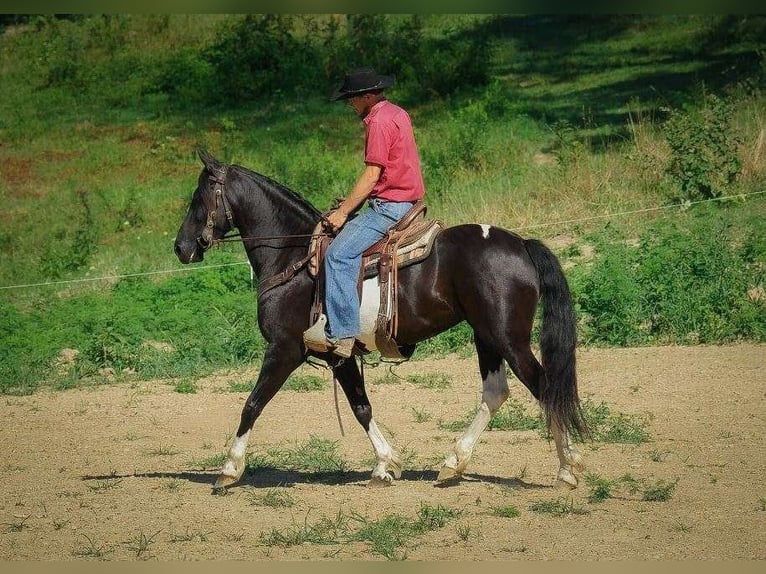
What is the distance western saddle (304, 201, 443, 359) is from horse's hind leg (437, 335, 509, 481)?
24.2 inches

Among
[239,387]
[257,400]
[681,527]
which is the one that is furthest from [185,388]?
[681,527]

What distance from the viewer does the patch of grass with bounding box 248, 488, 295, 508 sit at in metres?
7.74

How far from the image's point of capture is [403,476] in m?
8.48

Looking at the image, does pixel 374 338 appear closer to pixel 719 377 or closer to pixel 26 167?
pixel 719 377

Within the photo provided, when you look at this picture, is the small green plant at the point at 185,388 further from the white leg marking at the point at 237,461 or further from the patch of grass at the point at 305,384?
the white leg marking at the point at 237,461

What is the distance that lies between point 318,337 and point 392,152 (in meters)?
1.35

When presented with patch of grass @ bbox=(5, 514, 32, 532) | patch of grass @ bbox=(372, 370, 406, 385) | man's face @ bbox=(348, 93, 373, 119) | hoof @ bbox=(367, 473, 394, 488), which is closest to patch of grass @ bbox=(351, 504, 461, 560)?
hoof @ bbox=(367, 473, 394, 488)

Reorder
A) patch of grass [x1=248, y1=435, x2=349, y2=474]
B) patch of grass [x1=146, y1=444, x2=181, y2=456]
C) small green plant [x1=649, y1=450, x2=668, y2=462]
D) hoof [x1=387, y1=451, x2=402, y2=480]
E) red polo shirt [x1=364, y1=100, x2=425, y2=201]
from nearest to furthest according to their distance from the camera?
red polo shirt [x1=364, y1=100, x2=425, y2=201] → hoof [x1=387, y1=451, x2=402, y2=480] → small green plant [x1=649, y1=450, x2=668, y2=462] → patch of grass [x1=248, y1=435, x2=349, y2=474] → patch of grass [x1=146, y1=444, x2=181, y2=456]

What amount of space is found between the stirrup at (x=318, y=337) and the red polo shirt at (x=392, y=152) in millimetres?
938

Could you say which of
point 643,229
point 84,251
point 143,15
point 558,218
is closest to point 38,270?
point 84,251

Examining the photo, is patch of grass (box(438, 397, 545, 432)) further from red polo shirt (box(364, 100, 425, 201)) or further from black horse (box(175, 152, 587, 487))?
red polo shirt (box(364, 100, 425, 201))

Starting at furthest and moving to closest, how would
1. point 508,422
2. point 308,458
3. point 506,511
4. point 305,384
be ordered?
point 305,384 < point 508,422 < point 308,458 < point 506,511

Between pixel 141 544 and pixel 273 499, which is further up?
pixel 141 544

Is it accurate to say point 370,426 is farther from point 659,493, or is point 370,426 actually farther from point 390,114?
point 390,114
